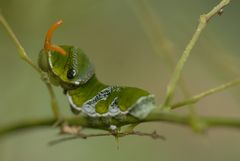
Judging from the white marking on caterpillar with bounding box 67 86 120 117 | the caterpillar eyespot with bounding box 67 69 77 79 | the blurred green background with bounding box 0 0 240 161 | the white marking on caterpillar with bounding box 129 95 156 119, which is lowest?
the white marking on caterpillar with bounding box 129 95 156 119

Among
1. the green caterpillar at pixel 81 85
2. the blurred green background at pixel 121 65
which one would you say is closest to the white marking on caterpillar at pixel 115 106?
the green caterpillar at pixel 81 85

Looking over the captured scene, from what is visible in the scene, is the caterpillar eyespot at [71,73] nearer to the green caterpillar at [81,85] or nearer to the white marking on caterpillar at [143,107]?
the green caterpillar at [81,85]

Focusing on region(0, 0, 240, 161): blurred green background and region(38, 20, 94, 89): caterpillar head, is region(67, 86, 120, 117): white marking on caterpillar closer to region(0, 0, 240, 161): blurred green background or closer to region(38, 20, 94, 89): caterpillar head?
region(38, 20, 94, 89): caterpillar head

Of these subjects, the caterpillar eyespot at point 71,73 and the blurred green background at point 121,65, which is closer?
the caterpillar eyespot at point 71,73

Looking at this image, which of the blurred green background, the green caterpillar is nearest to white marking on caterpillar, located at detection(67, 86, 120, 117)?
the green caterpillar

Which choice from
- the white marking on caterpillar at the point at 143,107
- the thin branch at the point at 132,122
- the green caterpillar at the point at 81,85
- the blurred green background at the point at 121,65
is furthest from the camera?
the blurred green background at the point at 121,65

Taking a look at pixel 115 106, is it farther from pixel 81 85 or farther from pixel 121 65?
pixel 121 65

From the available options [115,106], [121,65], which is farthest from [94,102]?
[121,65]
